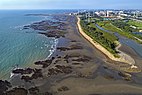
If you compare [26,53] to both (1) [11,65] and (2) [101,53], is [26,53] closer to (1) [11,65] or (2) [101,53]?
(1) [11,65]

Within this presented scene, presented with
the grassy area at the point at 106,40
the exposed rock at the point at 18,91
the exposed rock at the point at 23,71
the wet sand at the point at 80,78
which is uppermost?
the exposed rock at the point at 18,91

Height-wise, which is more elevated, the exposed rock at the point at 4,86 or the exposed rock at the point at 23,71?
the exposed rock at the point at 4,86

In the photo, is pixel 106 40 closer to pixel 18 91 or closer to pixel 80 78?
pixel 80 78

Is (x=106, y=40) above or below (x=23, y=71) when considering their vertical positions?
below

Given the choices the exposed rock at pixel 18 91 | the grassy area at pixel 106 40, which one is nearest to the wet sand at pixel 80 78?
the exposed rock at pixel 18 91

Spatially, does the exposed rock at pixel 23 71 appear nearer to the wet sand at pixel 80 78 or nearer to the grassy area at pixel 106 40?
the wet sand at pixel 80 78

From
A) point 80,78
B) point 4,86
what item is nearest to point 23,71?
point 4,86

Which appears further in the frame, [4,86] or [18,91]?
[4,86]

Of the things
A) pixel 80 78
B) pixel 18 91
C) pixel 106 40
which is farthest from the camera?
pixel 106 40

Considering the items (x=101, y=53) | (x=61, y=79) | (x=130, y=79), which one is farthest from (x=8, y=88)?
(x=101, y=53)
